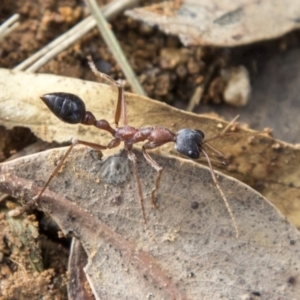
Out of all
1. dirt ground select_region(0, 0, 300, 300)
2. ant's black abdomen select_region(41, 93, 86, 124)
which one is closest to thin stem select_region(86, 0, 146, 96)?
dirt ground select_region(0, 0, 300, 300)

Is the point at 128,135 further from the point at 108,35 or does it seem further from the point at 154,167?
the point at 108,35

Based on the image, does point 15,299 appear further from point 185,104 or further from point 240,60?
point 240,60

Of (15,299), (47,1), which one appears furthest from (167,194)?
(47,1)

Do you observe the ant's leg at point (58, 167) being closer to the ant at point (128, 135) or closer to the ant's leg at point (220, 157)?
the ant at point (128, 135)

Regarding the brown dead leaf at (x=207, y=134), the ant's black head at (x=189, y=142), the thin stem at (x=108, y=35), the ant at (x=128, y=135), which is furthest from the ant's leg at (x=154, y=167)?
the thin stem at (x=108, y=35)

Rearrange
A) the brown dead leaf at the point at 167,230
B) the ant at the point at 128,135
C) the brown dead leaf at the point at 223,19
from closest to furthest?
the brown dead leaf at the point at 167,230, the ant at the point at 128,135, the brown dead leaf at the point at 223,19

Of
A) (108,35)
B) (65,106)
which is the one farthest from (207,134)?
(108,35)
